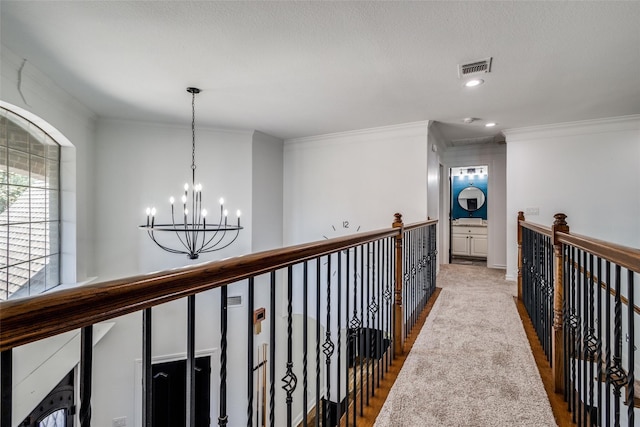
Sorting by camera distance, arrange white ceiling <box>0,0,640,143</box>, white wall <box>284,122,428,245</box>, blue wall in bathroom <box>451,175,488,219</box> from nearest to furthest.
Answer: white ceiling <box>0,0,640,143</box> < white wall <box>284,122,428,245</box> < blue wall in bathroom <box>451,175,488,219</box>

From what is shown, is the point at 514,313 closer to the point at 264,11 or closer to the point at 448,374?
the point at 448,374

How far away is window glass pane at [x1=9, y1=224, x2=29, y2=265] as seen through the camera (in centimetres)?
289

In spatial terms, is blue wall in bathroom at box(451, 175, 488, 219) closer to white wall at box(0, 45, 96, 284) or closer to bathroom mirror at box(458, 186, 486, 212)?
bathroom mirror at box(458, 186, 486, 212)

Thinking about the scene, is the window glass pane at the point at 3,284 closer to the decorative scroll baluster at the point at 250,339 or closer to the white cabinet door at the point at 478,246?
the decorative scroll baluster at the point at 250,339

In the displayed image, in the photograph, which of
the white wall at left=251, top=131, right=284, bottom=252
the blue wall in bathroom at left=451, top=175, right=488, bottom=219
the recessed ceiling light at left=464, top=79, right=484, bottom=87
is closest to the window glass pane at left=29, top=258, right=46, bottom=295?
the white wall at left=251, top=131, right=284, bottom=252

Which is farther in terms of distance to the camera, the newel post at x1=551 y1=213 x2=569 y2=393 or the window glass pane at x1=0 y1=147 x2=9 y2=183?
the window glass pane at x1=0 y1=147 x2=9 y2=183

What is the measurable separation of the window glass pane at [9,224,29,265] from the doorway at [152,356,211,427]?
223 centimetres

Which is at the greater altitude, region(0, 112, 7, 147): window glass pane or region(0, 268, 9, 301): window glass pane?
region(0, 112, 7, 147): window glass pane

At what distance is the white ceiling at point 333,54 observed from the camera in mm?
1966

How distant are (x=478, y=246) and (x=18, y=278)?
770 centimetres

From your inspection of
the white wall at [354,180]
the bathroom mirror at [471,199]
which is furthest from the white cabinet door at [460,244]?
the white wall at [354,180]

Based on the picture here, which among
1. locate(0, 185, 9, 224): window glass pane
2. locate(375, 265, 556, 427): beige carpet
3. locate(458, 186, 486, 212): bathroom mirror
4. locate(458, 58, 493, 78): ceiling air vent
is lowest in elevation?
locate(375, 265, 556, 427): beige carpet

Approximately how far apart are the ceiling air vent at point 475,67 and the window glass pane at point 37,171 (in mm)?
4301

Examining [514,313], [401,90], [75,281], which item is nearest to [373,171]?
[401,90]
